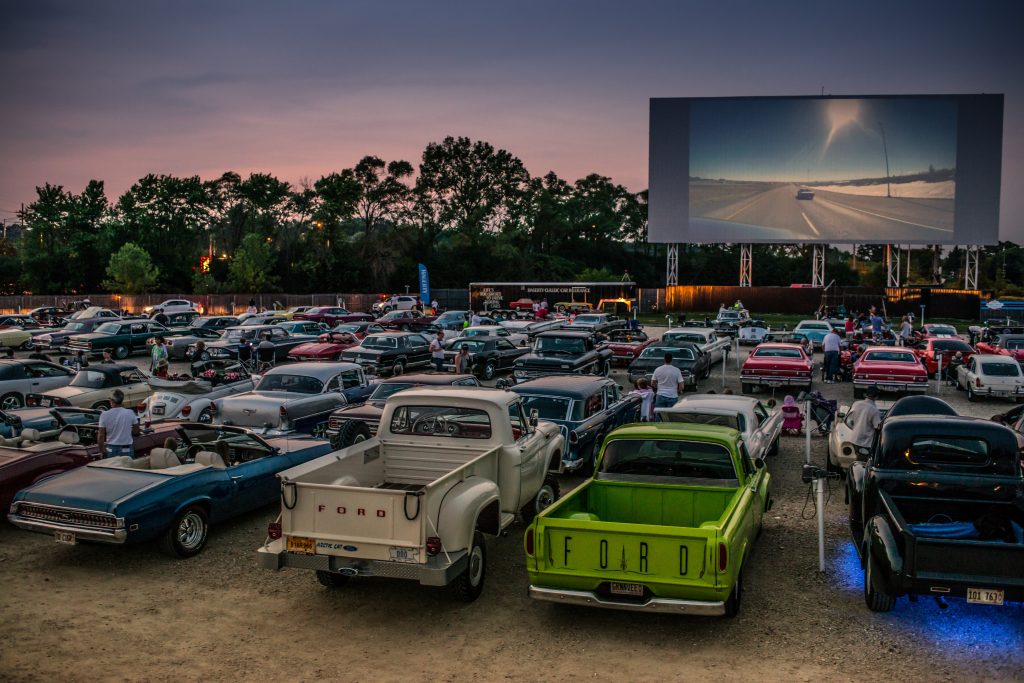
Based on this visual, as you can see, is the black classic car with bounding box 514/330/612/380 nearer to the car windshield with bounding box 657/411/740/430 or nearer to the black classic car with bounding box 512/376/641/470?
the black classic car with bounding box 512/376/641/470

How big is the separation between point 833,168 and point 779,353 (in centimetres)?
4312

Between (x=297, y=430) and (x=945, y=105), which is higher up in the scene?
(x=945, y=105)

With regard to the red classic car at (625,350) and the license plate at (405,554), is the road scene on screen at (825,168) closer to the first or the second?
the red classic car at (625,350)

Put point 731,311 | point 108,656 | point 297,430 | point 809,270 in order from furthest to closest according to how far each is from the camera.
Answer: point 809,270 < point 731,311 < point 297,430 < point 108,656

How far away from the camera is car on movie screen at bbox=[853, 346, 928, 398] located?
68.4ft

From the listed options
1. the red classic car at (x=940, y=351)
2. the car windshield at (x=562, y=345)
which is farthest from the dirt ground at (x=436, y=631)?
the red classic car at (x=940, y=351)

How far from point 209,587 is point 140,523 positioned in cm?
97

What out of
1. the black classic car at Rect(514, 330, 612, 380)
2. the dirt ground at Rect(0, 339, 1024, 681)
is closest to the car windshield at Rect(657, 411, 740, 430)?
the dirt ground at Rect(0, 339, 1024, 681)

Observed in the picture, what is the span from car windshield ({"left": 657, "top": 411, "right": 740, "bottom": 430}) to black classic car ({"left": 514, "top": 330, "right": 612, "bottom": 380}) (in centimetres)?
811

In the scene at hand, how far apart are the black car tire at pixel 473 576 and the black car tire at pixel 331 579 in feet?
3.83

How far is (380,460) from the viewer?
943cm

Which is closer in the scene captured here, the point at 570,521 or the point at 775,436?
the point at 570,521

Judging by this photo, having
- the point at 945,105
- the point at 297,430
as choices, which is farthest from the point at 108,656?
the point at 945,105

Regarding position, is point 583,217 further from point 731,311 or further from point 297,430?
point 297,430
